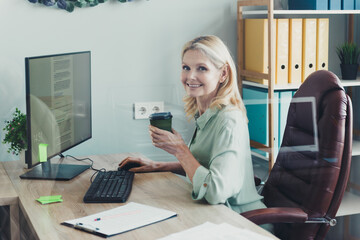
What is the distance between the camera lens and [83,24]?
6.35ft

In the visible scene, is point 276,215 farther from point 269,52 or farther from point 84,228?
point 269,52

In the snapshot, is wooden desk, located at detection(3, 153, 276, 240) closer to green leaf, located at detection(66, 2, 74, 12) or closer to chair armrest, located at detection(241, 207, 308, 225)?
chair armrest, located at detection(241, 207, 308, 225)

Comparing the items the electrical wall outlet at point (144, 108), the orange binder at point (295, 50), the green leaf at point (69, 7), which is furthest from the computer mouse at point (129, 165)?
the orange binder at point (295, 50)

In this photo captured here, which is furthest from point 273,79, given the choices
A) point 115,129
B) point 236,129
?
point 115,129

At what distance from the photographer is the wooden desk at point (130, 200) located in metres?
1.25

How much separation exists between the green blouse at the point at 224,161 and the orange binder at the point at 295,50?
535mm

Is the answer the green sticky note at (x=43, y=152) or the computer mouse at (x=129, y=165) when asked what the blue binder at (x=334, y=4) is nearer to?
the computer mouse at (x=129, y=165)

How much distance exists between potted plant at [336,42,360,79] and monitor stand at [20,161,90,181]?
1166 millimetres

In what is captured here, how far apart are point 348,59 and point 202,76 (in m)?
0.87

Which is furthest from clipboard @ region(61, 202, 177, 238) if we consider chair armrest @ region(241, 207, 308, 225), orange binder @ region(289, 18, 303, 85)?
orange binder @ region(289, 18, 303, 85)

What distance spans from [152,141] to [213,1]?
0.65 metres

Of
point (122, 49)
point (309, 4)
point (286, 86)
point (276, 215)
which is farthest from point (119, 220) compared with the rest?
point (309, 4)

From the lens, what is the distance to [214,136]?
1.61 meters

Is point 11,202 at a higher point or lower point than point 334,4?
lower
